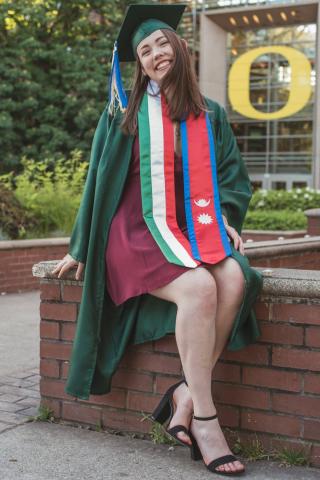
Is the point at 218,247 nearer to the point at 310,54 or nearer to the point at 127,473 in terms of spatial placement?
the point at 127,473

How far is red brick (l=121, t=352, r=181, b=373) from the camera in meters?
3.35

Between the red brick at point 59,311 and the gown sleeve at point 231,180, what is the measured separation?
37.0 inches

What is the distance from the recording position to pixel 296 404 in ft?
10.1

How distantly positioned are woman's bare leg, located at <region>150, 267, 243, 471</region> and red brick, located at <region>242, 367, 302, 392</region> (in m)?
0.29

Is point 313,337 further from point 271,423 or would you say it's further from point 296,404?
point 271,423

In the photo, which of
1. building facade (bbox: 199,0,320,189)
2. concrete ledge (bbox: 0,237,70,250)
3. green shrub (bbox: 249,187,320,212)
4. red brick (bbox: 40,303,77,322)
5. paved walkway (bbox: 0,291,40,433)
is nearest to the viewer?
red brick (bbox: 40,303,77,322)

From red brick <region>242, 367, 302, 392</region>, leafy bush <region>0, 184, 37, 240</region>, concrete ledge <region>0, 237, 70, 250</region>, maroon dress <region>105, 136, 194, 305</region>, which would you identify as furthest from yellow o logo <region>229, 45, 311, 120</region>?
red brick <region>242, 367, 302, 392</region>

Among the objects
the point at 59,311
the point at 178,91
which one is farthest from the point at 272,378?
the point at 178,91

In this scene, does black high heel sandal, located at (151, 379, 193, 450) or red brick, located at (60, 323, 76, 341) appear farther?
red brick, located at (60, 323, 76, 341)

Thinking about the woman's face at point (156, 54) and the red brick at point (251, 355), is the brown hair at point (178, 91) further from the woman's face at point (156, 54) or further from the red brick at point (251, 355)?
the red brick at point (251, 355)

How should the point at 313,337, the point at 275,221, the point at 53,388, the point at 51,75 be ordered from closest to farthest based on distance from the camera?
Answer: the point at 313,337 < the point at 53,388 < the point at 275,221 < the point at 51,75

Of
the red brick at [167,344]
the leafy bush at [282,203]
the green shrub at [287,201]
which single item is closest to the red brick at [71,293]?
the red brick at [167,344]

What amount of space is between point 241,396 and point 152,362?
0.46m

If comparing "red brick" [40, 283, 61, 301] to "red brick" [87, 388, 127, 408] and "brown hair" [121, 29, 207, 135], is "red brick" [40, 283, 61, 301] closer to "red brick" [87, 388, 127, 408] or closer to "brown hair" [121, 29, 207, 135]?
"red brick" [87, 388, 127, 408]
